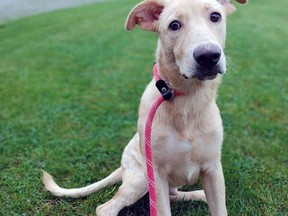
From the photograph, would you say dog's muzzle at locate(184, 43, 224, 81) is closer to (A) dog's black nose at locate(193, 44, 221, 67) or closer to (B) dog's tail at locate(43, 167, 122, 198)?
(A) dog's black nose at locate(193, 44, 221, 67)

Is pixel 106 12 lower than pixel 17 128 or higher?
lower

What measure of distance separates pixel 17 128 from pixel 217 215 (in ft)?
10.2

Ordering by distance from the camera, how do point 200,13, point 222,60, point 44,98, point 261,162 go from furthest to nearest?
point 44,98 < point 261,162 < point 200,13 < point 222,60

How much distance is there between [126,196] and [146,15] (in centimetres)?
141

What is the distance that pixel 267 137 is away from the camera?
506 cm

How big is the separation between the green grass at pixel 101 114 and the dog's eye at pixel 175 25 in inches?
22.8

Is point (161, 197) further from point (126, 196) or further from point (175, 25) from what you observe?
point (175, 25)

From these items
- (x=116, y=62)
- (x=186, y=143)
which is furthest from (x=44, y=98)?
(x=186, y=143)

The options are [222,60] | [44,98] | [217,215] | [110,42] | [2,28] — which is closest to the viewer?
[222,60]

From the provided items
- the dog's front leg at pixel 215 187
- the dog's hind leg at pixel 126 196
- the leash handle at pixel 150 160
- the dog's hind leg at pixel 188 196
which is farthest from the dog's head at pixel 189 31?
the dog's hind leg at pixel 188 196

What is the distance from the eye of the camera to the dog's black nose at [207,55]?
252 centimetres

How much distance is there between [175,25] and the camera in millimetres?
2895

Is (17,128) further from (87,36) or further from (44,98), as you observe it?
(87,36)

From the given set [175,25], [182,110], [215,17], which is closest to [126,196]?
[182,110]
